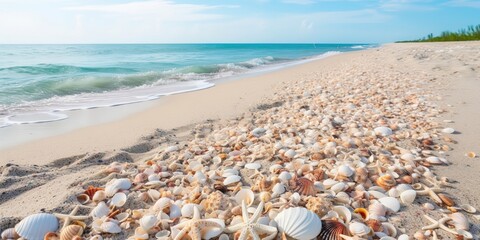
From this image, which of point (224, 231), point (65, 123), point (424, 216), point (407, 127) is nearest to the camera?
point (224, 231)

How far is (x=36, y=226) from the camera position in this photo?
2.06 metres

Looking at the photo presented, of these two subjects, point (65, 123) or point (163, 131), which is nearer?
point (163, 131)

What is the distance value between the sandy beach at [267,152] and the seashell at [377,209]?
63 millimetres

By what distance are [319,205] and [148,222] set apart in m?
1.10

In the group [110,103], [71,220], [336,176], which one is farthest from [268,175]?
[110,103]

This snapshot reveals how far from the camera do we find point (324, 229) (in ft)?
6.31

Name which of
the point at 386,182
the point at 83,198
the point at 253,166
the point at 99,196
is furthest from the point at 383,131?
the point at 83,198

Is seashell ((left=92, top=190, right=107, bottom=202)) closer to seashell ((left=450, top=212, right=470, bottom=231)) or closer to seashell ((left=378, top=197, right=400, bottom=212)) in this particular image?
seashell ((left=378, top=197, right=400, bottom=212))

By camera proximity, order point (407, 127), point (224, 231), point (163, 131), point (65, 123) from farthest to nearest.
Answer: point (65, 123) < point (163, 131) < point (407, 127) < point (224, 231)

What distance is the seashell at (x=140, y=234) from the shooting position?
1.94 meters

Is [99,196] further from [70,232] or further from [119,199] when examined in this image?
[70,232]

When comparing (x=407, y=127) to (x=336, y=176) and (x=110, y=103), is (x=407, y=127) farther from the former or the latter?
(x=110, y=103)

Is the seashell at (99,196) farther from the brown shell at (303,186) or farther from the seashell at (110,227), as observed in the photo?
the brown shell at (303,186)

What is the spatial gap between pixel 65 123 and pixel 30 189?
283 cm
